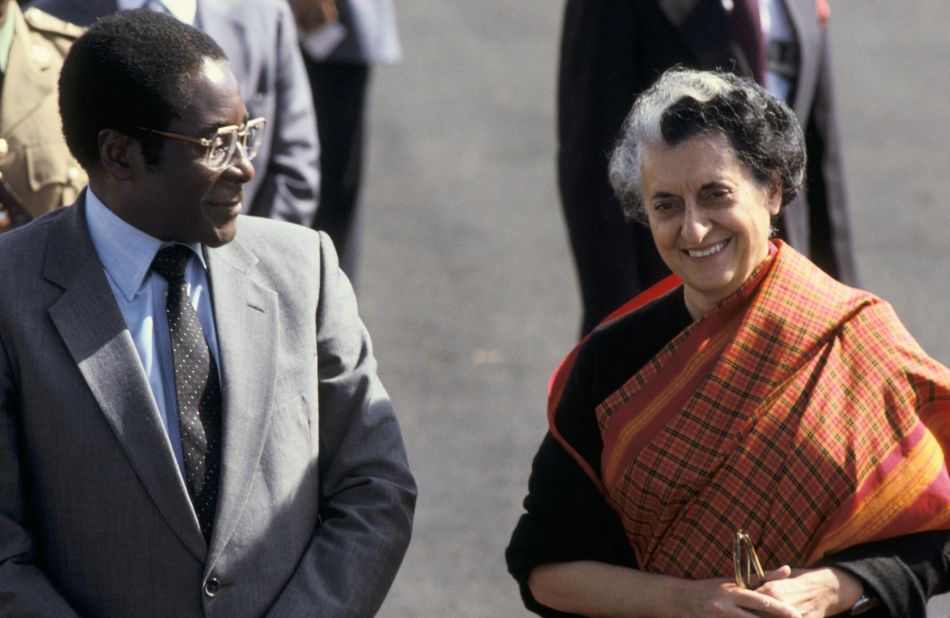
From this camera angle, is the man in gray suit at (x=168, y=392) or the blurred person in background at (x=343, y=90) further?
the blurred person in background at (x=343, y=90)

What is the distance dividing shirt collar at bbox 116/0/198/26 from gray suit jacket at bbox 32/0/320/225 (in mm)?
101

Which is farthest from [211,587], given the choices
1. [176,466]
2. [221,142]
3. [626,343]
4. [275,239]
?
[626,343]

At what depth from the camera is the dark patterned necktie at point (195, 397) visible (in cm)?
326

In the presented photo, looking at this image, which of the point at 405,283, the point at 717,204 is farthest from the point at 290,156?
the point at 405,283

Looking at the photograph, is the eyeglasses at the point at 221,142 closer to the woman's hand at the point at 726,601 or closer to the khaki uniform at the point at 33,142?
the khaki uniform at the point at 33,142

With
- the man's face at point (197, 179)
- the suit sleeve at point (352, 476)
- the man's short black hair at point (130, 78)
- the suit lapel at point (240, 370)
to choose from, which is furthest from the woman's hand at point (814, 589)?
the man's short black hair at point (130, 78)

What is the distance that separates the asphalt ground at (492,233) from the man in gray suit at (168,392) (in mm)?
2059

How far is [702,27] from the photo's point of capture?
454cm

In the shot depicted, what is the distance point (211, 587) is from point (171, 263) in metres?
0.64

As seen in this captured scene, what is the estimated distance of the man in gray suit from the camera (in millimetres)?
3182

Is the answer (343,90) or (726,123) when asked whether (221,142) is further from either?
(343,90)

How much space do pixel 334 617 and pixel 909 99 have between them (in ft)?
26.5

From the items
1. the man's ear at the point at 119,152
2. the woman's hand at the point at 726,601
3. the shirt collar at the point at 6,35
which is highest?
the man's ear at the point at 119,152

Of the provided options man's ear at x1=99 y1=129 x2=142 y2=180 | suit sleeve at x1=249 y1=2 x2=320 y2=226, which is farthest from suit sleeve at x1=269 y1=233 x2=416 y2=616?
suit sleeve at x1=249 y1=2 x2=320 y2=226
